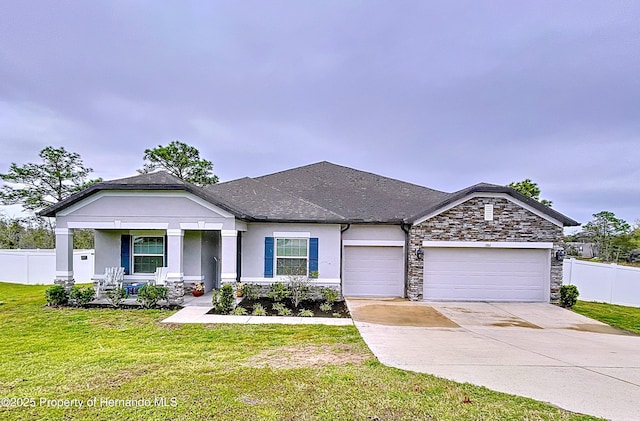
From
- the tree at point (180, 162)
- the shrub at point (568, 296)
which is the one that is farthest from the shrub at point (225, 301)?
the tree at point (180, 162)

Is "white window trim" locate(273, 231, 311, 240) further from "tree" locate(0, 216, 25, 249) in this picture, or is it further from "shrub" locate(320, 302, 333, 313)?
"tree" locate(0, 216, 25, 249)

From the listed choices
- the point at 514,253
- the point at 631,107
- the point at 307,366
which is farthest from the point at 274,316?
the point at 631,107

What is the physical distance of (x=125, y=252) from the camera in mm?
13398

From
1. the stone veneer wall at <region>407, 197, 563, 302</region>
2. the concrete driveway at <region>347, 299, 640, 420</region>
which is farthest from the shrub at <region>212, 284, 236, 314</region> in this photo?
the stone veneer wall at <region>407, 197, 563, 302</region>

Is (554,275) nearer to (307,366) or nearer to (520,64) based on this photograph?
(520,64)

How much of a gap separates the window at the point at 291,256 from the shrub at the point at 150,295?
4.01 meters

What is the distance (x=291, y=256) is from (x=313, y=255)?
843 mm

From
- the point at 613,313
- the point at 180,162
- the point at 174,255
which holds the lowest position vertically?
the point at 613,313

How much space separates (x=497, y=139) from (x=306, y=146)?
11.4 metres

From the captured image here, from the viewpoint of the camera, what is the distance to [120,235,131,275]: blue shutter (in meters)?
13.4

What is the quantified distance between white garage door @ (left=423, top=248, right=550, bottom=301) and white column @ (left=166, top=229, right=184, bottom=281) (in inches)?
343

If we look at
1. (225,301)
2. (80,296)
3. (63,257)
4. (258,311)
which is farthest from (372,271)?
(63,257)

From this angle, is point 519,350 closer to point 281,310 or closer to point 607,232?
point 281,310

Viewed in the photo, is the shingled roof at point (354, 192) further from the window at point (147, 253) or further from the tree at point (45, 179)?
the tree at point (45, 179)
